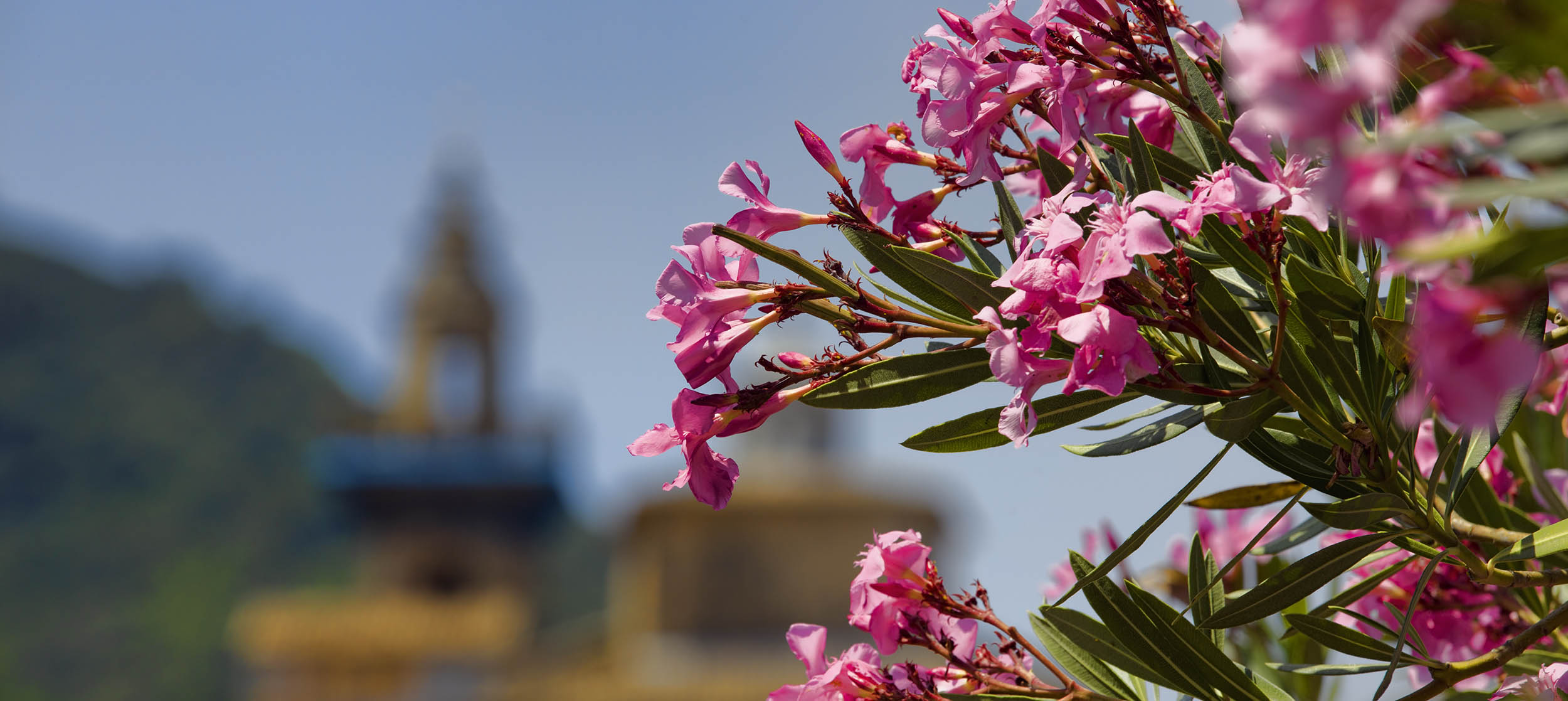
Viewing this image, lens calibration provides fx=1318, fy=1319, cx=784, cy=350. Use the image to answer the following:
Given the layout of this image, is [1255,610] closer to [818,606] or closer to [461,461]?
[818,606]

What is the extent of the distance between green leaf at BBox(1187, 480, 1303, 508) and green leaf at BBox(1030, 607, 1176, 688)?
0.23 metres

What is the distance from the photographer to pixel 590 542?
2024 inches

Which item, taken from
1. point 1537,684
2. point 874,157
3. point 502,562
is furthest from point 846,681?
point 502,562

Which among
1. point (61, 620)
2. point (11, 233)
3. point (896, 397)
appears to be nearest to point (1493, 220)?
point (896, 397)

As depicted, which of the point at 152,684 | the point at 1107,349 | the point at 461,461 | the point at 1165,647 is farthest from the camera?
the point at 152,684

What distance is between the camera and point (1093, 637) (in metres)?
1.03

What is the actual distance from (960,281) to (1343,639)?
416 millimetres

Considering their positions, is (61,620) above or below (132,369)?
below

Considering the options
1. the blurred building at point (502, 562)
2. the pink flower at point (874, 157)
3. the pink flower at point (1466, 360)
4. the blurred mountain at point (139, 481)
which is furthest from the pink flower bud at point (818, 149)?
the blurred mountain at point (139, 481)

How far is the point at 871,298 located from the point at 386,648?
20.9 metres

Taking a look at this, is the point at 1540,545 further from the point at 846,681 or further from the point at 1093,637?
the point at 846,681

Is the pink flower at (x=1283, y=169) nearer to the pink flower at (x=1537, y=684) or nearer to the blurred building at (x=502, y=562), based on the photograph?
the pink flower at (x=1537, y=684)

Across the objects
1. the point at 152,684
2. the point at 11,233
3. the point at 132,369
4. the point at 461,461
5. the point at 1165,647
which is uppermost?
the point at 11,233

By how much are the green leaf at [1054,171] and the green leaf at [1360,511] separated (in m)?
0.28
